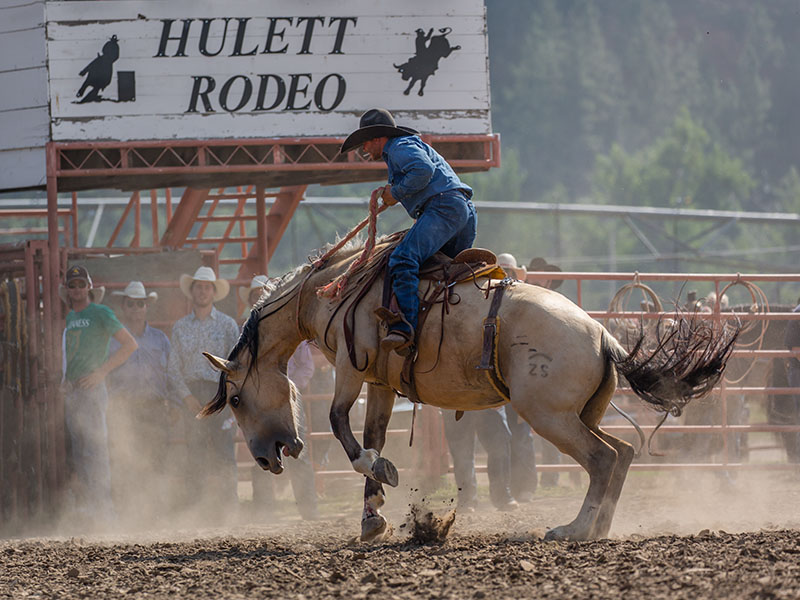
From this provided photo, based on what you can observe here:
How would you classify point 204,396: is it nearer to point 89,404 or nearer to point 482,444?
point 89,404

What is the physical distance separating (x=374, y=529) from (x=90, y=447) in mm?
3628

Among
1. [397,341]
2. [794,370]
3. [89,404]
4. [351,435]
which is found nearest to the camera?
[397,341]

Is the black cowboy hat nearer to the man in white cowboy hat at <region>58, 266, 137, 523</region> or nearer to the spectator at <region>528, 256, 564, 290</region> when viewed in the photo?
the spectator at <region>528, 256, 564, 290</region>

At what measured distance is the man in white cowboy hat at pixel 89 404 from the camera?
31.1ft

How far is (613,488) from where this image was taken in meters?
6.34

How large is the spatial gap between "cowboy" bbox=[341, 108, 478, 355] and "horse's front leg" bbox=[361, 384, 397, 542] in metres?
0.70

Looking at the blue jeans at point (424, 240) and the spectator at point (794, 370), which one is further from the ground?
the blue jeans at point (424, 240)

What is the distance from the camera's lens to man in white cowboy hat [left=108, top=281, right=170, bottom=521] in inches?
386

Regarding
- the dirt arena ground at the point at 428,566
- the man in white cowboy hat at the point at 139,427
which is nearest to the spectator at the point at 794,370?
the dirt arena ground at the point at 428,566

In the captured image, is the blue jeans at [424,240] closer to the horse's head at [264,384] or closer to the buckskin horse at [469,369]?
the buckskin horse at [469,369]

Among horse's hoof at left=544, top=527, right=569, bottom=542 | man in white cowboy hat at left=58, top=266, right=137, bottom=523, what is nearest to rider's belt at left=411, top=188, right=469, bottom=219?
horse's hoof at left=544, top=527, right=569, bottom=542

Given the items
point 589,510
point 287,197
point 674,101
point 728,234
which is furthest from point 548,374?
point 674,101

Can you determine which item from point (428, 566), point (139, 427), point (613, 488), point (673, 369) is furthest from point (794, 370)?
point (428, 566)

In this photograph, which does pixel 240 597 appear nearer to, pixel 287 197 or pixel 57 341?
pixel 57 341
